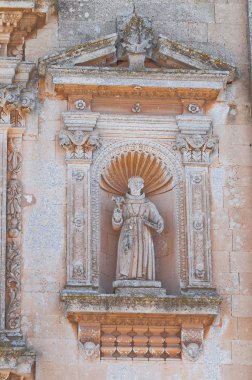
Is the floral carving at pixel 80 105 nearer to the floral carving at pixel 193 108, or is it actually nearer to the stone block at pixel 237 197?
the floral carving at pixel 193 108

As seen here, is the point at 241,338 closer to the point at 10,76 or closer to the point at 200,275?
the point at 200,275

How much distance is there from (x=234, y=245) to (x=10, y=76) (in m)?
3.04

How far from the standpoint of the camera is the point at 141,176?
14656 millimetres

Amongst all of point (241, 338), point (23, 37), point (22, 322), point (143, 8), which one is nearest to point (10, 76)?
point (23, 37)

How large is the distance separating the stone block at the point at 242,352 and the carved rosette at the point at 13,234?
2265 millimetres

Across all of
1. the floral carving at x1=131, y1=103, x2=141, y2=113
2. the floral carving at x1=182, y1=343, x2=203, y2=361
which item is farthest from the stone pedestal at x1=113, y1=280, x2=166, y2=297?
the floral carving at x1=131, y1=103, x2=141, y2=113

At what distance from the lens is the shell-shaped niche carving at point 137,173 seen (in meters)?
14.5

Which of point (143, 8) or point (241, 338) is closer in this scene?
point (241, 338)

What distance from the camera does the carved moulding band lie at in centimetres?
1411

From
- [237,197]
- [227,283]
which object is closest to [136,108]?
[237,197]

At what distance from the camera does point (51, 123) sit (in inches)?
571

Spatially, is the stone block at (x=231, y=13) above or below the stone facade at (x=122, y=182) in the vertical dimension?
above

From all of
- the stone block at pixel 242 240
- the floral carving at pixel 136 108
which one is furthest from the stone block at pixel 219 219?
the floral carving at pixel 136 108

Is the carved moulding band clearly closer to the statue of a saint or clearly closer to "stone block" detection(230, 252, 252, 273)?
the statue of a saint
